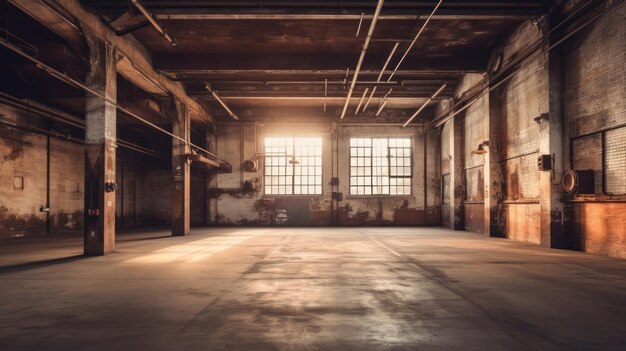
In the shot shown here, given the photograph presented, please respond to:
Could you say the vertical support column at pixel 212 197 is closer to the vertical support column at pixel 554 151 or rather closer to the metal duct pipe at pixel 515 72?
the metal duct pipe at pixel 515 72

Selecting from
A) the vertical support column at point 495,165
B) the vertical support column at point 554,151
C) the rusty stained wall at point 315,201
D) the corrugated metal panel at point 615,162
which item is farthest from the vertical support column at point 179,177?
the corrugated metal panel at point 615,162

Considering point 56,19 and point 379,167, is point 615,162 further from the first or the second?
point 379,167

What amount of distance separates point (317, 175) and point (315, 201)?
135cm

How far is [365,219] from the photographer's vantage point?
2125 centimetres

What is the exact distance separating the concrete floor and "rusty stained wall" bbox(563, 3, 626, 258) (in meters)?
1.28

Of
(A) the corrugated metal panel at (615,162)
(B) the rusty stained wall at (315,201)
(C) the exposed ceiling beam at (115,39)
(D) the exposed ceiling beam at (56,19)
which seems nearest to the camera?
(D) the exposed ceiling beam at (56,19)

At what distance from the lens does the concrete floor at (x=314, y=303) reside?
3.60m

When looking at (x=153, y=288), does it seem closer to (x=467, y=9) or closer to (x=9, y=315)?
(x=9, y=315)

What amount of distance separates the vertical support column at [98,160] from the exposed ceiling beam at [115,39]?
0.38 m

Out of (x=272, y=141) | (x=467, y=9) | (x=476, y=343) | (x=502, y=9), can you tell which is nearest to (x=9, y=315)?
(x=476, y=343)

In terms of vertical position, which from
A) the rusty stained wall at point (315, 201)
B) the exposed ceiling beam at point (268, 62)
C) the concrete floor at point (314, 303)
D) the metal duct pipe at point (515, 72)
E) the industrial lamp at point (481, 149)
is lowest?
the concrete floor at point (314, 303)

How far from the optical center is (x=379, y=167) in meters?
21.6

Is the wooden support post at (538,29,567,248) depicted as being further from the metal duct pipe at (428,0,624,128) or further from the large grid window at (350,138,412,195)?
the large grid window at (350,138,412,195)

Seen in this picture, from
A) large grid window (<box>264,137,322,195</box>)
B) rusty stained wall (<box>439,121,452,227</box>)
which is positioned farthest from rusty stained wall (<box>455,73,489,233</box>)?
large grid window (<box>264,137,322,195</box>)
